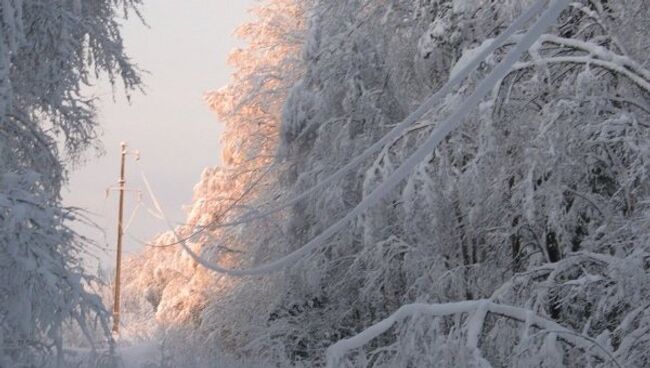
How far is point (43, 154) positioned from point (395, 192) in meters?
6.33

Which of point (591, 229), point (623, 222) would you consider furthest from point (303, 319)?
point (623, 222)

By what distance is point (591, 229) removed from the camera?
9.61 m

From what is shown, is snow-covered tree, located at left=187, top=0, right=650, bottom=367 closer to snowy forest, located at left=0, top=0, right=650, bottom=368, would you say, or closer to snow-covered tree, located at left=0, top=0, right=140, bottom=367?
snowy forest, located at left=0, top=0, right=650, bottom=368

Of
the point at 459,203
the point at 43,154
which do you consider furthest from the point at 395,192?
the point at 43,154

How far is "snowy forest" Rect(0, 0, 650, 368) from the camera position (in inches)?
228

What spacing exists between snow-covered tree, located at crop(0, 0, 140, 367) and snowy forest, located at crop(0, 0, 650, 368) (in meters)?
0.02

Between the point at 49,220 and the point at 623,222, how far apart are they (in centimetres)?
483

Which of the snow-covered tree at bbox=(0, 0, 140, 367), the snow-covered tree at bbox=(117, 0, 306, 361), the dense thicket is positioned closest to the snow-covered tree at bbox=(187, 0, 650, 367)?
the dense thicket

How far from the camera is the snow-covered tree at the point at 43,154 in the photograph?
5.54 m

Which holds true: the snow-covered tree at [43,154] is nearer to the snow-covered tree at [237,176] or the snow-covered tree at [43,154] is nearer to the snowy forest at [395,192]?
the snowy forest at [395,192]

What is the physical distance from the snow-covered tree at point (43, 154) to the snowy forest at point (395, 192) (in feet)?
0.06

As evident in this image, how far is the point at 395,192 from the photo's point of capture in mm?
13375

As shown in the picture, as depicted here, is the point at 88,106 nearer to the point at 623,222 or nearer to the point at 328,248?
the point at 623,222

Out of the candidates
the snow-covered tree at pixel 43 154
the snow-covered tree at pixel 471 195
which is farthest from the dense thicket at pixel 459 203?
the snow-covered tree at pixel 43 154
